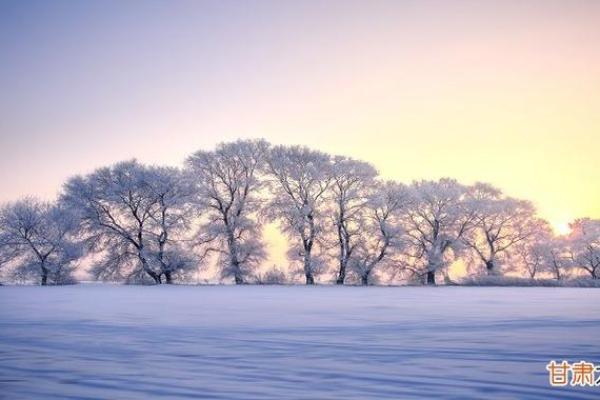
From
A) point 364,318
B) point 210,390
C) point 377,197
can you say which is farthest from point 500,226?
point 210,390

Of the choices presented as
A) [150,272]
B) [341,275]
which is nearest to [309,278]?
[341,275]

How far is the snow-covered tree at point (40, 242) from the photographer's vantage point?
120 ft

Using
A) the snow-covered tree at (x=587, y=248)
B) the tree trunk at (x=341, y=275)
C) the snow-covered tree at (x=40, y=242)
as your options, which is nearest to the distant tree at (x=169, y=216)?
the snow-covered tree at (x=40, y=242)

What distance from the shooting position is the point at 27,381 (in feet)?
12.6

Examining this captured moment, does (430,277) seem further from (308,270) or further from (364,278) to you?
(308,270)

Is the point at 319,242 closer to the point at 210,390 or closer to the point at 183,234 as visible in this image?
the point at 183,234

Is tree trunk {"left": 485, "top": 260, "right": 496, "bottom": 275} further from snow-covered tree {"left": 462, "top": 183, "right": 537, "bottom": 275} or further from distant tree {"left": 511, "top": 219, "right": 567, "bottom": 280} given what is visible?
distant tree {"left": 511, "top": 219, "right": 567, "bottom": 280}

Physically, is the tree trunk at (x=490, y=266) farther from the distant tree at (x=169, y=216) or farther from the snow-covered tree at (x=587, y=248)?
the distant tree at (x=169, y=216)

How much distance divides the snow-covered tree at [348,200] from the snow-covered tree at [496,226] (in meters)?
11.1

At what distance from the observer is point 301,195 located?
37.1m

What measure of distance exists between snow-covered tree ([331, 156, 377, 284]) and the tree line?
3.2 inches

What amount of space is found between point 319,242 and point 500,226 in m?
18.4

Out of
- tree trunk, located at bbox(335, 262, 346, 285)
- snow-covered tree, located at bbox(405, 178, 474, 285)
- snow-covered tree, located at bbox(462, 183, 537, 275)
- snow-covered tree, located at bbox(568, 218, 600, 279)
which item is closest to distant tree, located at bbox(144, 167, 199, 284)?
tree trunk, located at bbox(335, 262, 346, 285)

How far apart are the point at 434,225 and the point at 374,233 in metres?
6.31
